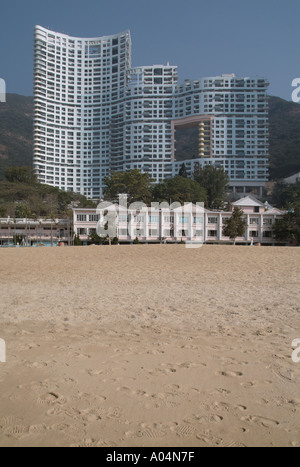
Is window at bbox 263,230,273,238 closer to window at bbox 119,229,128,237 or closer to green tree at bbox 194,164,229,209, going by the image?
window at bbox 119,229,128,237

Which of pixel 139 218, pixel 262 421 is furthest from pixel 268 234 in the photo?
pixel 262 421

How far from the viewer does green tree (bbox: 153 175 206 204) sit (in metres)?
69.7

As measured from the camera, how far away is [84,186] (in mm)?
140625

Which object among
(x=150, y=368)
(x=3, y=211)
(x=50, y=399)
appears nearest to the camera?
(x=50, y=399)

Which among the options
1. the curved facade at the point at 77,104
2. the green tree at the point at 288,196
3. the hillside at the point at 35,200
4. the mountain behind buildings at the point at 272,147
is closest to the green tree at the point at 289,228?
the green tree at the point at 288,196

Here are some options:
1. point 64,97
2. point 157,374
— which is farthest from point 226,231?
point 64,97

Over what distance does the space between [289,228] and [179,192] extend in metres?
24.7

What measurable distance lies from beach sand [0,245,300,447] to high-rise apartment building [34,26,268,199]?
112 metres

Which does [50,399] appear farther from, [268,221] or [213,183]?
[213,183]

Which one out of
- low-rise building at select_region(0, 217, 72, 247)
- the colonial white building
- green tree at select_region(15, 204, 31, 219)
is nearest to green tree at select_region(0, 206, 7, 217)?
green tree at select_region(15, 204, 31, 219)

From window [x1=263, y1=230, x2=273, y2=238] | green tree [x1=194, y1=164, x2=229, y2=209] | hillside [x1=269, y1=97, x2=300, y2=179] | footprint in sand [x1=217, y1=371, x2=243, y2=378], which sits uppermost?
hillside [x1=269, y1=97, x2=300, y2=179]

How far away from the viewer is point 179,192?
70.9m

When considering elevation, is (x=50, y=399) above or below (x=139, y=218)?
below

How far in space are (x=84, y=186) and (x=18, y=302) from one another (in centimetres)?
13511
